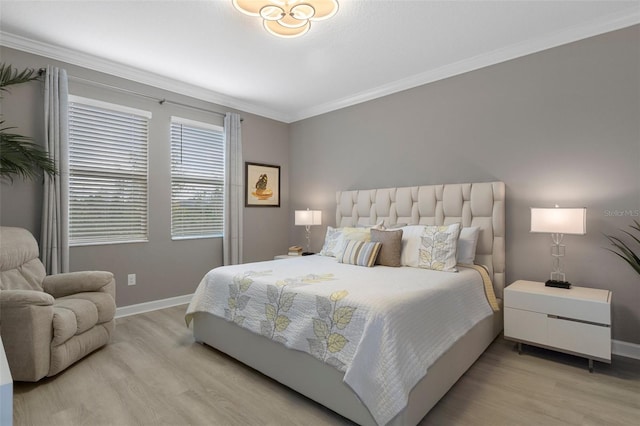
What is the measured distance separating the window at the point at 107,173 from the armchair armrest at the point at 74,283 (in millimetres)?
639

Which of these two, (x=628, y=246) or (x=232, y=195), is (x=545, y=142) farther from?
(x=232, y=195)

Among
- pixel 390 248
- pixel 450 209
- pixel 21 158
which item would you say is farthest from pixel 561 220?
pixel 21 158

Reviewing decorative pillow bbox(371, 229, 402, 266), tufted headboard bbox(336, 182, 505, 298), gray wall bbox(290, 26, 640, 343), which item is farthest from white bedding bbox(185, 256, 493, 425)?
gray wall bbox(290, 26, 640, 343)

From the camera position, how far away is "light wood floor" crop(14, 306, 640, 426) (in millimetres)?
1842

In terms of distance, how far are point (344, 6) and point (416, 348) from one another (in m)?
2.44

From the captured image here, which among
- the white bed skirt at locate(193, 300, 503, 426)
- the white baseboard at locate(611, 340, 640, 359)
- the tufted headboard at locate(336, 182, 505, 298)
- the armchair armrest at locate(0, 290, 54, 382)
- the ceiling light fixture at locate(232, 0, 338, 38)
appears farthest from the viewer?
the tufted headboard at locate(336, 182, 505, 298)

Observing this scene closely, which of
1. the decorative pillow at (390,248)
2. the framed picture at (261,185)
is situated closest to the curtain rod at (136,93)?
the framed picture at (261,185)

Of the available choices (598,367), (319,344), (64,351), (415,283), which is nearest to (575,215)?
(598,367)

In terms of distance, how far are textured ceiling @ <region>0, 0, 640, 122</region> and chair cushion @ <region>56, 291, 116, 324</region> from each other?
7.52 ft

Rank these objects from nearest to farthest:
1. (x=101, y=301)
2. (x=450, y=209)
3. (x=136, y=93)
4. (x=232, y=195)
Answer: (x=101, y=301), (x=450, y=209), (x=136, y=93), (x=232, y=195)

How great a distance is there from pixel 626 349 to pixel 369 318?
2422 mm

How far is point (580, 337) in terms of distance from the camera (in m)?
2.36

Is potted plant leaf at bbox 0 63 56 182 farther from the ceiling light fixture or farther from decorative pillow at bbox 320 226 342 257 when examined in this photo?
decorative pillow at bbox 320 226 342 257

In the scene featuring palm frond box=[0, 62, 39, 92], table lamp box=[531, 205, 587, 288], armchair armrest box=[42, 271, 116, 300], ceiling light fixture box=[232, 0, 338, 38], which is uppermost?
ceiling light fixture box=[232, 0, 338, 38]
